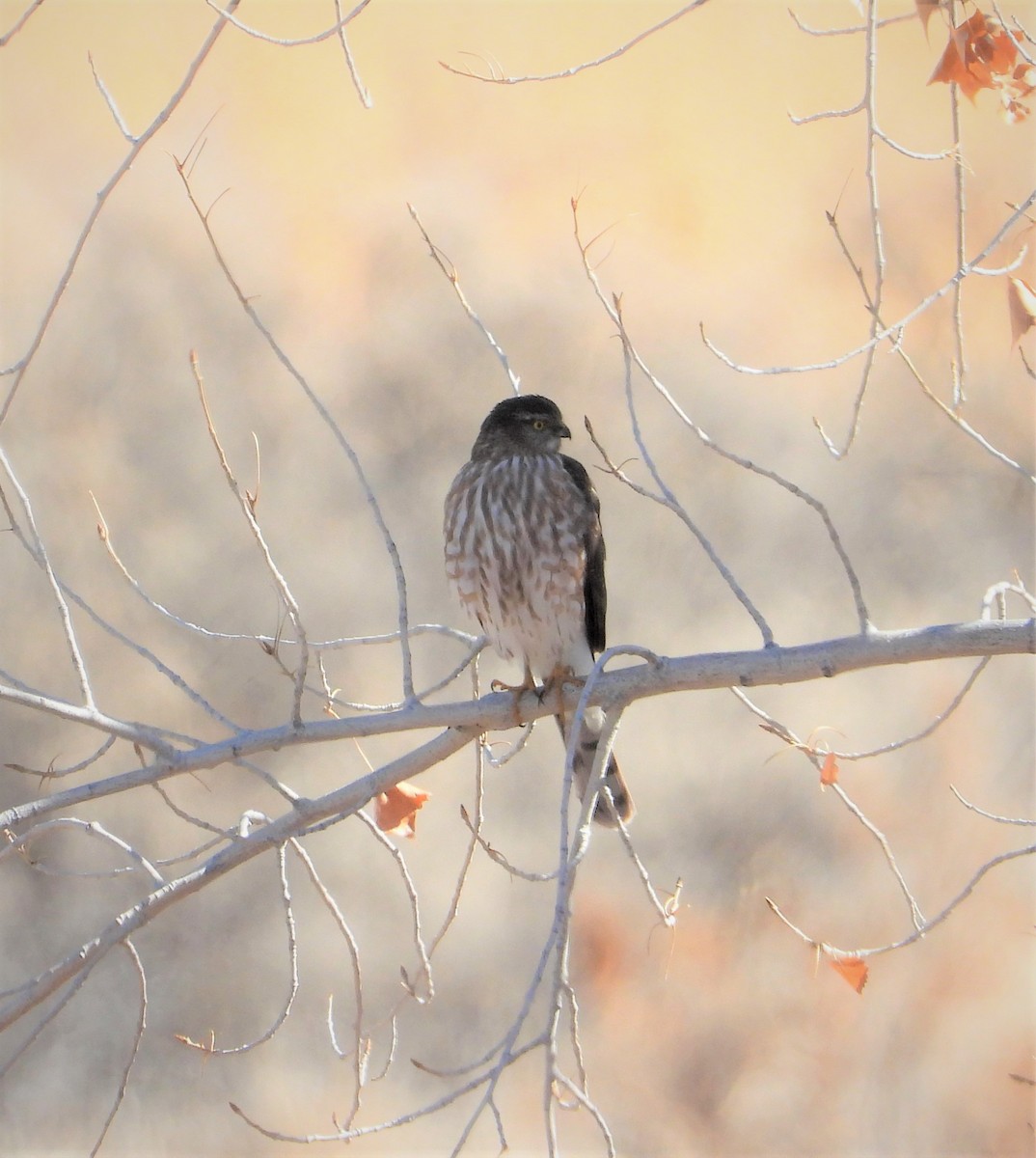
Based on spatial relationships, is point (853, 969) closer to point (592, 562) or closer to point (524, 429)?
point (592, 562)

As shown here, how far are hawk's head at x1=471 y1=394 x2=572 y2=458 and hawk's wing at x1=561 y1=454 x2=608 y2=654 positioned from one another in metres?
0.08

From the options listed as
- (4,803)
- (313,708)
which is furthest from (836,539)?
(4,803)

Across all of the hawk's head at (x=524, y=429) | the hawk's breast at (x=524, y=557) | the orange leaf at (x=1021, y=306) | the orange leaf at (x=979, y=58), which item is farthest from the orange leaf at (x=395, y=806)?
the orange leaf at (x=979, y=58)

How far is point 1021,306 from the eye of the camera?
2479mm

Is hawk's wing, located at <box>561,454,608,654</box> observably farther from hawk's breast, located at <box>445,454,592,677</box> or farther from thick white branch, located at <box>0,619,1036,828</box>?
thick white branch, located at <box>0,619,1036,828</box>

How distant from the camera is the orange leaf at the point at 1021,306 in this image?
2.43m

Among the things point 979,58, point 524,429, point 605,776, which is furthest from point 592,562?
point 979,58

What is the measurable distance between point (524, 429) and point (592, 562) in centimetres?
48

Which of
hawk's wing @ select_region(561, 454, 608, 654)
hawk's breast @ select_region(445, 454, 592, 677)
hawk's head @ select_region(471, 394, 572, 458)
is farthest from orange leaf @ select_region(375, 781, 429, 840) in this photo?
hawk's head @ select_region(471, 394, 572, 458)

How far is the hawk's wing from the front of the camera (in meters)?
3.68

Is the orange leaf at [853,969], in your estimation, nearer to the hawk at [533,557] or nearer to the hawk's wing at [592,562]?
the hawk at [533,557]

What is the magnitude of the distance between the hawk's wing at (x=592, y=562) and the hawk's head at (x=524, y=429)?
83mm

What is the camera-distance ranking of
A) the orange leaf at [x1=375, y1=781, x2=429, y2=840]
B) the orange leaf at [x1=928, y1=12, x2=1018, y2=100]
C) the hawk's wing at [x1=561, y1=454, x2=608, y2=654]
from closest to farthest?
1. the orange leaf at [x1=928, y1=12, x2=1018, y2=100]
2. the orange leaf at [x1=375, y1=781, x2=429, y2=840]
3. the hawk's wing at [x1=561, y1=454, x2=608, y2=654]

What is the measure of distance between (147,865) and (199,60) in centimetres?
162
